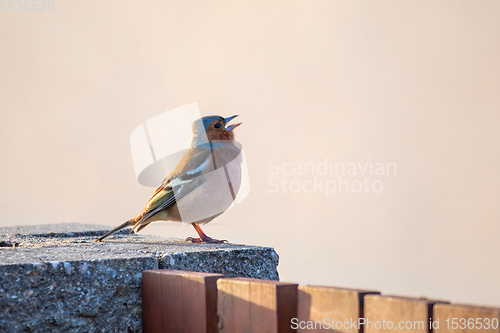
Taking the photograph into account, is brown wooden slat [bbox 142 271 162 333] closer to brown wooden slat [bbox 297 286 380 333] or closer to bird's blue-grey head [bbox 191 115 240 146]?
brown wooden slat [bbox 297 286 380 333]

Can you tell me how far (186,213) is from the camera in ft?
11.4

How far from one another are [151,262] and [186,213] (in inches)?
39.8

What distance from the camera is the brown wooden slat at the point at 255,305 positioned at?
1.86 meters

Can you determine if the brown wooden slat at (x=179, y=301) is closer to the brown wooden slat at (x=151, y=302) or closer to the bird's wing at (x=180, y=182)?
the brown wooden slat at (x=151, y=302)

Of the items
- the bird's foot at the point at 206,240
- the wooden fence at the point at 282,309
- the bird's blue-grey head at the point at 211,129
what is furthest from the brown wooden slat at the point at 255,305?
the bird's blue-grey head at the point at 211,129

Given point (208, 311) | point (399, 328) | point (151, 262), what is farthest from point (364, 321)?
point (151, 262)

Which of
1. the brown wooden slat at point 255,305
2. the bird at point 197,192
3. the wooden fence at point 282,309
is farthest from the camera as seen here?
the bird at point 197,192

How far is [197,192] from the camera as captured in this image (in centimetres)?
344

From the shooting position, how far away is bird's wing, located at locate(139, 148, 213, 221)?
3.49 m

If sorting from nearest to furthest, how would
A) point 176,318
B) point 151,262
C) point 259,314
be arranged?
point 259,314 → point 176,318 → point 151,262

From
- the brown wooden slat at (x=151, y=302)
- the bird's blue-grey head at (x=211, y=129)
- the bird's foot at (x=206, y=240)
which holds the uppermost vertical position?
the bird's blue-grey head at (x=211, y=129)

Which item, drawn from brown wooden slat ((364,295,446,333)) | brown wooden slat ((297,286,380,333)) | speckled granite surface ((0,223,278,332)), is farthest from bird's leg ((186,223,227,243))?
brown wooden slat ((364,295,446,333))

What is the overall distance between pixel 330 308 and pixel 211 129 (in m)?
2.35

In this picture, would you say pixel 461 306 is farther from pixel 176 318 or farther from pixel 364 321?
pixel 176 318
